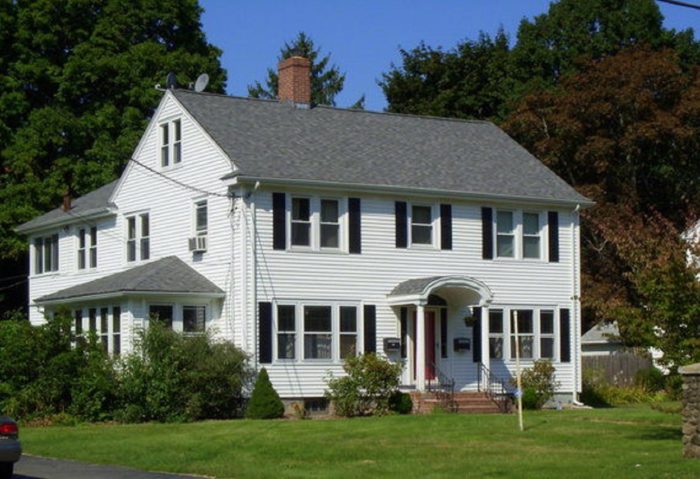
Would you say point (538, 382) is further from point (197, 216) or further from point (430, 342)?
point (197, 216)

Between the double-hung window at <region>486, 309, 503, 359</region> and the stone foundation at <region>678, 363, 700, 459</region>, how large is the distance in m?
17.0

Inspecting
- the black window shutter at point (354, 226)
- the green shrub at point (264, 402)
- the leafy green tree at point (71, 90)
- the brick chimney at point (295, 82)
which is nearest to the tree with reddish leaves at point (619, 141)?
the brick chimney at point (295, 82)

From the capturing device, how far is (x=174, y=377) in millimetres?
34469

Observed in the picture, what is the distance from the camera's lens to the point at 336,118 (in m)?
42.3

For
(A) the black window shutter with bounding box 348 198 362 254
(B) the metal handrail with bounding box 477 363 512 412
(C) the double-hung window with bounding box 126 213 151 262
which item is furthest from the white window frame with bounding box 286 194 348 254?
(C) the double-hung window with bounding box 126 213 151 262

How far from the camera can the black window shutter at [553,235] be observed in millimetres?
41594

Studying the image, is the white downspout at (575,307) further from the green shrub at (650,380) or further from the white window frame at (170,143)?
the white window frame at (170,143)

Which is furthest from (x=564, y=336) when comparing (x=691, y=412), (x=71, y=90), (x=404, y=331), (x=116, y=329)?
(x=71, y=90)

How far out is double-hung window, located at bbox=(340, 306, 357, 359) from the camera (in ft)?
123

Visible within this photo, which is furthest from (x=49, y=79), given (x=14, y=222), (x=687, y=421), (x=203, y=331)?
(x=687, y=421)

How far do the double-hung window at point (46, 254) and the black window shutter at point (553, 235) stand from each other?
56.0 feet

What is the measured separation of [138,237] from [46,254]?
7.62 meters

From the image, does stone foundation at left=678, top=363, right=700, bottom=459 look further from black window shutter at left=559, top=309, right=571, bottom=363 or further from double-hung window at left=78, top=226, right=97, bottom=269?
double-hung window at left=78, top=226, right=97, bottom=269

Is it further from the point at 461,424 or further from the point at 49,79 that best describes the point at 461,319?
the point at 49,79
